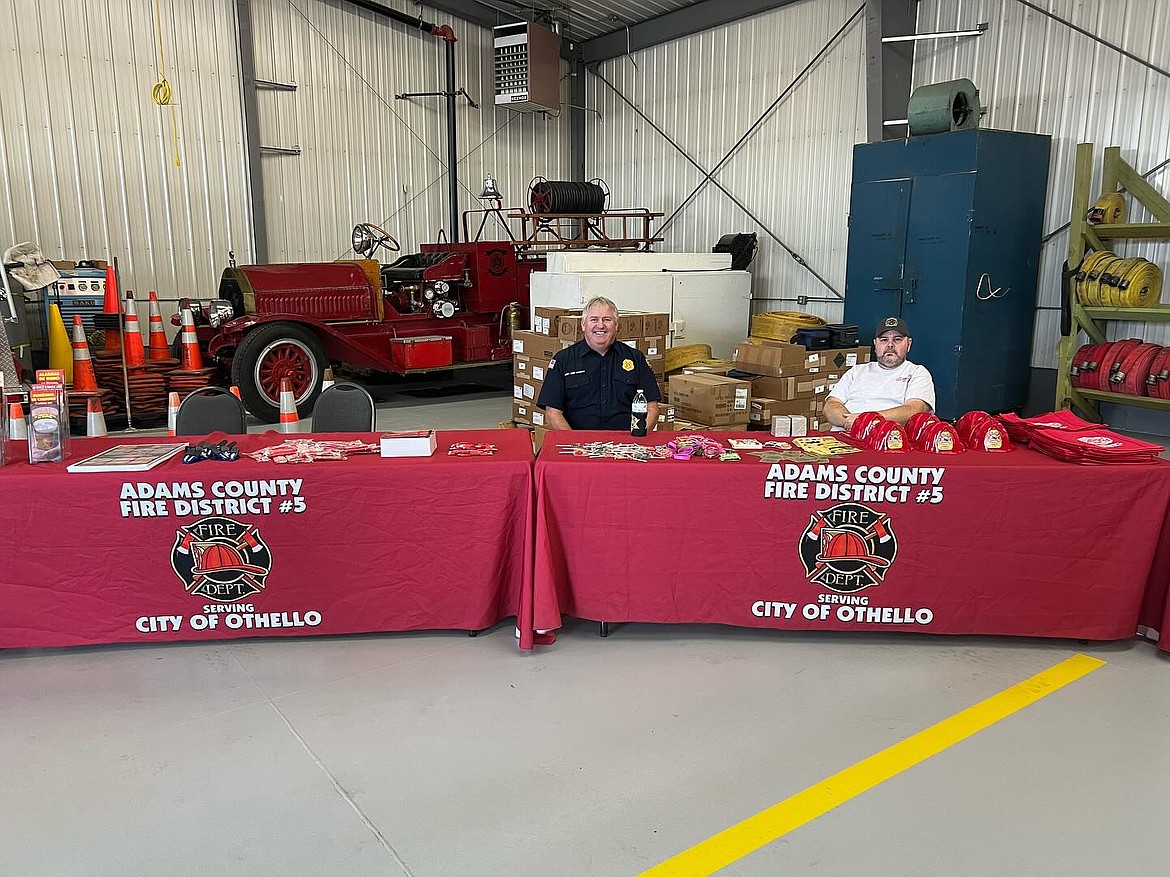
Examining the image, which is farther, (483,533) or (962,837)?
(483,533)

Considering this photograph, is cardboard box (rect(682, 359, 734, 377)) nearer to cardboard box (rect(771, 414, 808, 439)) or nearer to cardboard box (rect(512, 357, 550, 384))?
cardboard box (rect(512, 357, 550, 384))

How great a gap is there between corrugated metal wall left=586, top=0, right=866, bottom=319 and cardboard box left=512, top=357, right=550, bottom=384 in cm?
460

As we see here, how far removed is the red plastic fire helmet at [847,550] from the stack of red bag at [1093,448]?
33.1 inches

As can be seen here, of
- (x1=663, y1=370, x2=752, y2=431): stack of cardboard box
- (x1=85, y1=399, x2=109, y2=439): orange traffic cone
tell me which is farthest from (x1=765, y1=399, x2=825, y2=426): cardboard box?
(x1=85, y1=399, x2=109, y2=439): orange traffic cone

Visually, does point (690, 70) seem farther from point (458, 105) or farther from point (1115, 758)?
point (1115, 758)

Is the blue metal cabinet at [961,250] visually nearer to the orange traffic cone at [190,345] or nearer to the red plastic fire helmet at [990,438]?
the red plastic fire helmet at [990,438]

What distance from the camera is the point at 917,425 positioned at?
3654 mm

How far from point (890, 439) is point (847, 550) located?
533mm

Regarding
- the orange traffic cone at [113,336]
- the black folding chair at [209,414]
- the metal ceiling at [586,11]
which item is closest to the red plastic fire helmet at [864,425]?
the black folding chair at [209,414]

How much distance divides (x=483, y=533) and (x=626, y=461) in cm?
65

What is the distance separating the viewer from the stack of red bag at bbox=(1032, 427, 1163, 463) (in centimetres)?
332

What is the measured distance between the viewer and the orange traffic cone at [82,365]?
→ 731 centimetres

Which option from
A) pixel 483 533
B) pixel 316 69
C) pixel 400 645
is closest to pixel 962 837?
pixel 483 533

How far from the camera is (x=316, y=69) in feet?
35.2
